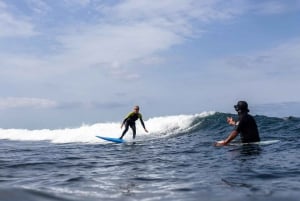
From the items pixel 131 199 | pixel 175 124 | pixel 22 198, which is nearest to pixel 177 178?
pixel 131 199

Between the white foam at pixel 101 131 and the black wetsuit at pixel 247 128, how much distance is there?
12504mm

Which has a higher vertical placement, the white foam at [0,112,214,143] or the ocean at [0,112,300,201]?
the white foam at [0,112,214,143]

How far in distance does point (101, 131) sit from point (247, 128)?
20.9m

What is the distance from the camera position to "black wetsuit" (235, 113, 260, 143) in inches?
548

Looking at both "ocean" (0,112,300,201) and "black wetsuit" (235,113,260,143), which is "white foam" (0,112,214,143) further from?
"ocean" (0,112,300,201)

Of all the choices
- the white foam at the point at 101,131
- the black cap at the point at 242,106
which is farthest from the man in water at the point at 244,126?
the white foam at the point at 101,131

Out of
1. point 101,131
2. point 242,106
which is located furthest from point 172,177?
point 101,131

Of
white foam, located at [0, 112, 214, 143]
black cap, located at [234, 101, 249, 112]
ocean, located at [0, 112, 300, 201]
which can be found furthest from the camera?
white foam, located at [0, 112, 214, 143]

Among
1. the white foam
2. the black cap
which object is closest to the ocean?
the black cap

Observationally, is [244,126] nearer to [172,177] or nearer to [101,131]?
[172,177]

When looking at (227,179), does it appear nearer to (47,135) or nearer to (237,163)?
(237,163)

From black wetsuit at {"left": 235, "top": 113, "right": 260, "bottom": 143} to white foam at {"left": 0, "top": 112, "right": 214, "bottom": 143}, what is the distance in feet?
41.0

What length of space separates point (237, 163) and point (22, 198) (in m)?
5.88

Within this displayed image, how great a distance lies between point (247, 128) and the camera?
46.6 feet
